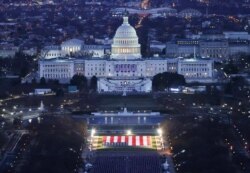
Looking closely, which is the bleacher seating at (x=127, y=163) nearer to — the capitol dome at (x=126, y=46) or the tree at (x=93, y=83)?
the tree at (x=93, y=83)

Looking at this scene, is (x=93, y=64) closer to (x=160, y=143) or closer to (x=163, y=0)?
(x=160, y=143)

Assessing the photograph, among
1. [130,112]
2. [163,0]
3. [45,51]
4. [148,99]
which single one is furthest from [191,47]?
[163,0]

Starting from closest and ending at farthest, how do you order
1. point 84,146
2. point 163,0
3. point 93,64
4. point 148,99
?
point 84,146 < point 148,99 < point 93,64 < point 163,0

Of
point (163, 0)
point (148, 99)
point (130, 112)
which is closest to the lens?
point (130, 112)

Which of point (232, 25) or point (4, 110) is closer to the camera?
point (4, 110)

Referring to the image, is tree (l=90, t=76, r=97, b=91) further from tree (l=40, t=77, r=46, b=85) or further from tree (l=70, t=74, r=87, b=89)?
tree (l=40, t=77, r=46, b=85)

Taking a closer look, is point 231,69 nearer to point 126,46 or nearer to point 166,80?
point 166,80

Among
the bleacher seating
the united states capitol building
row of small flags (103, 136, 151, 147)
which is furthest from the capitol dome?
the bleacher seating
